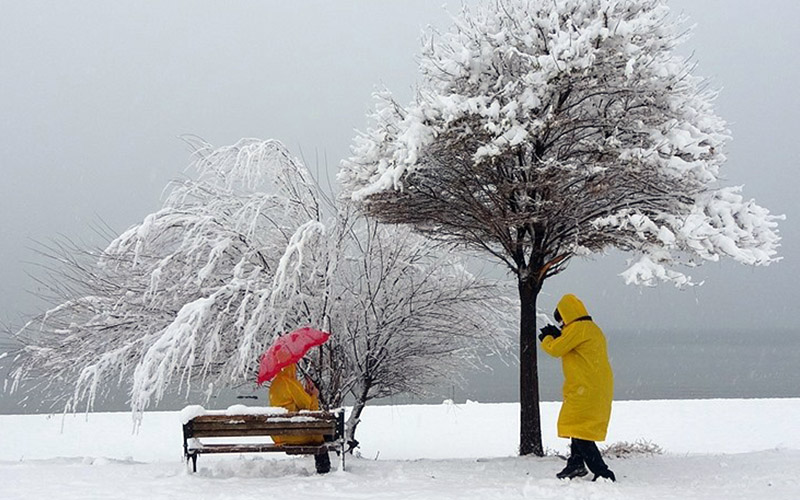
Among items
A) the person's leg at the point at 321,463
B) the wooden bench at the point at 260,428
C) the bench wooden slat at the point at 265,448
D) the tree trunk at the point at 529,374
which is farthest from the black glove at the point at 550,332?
the tree trunk at the point at 529,374

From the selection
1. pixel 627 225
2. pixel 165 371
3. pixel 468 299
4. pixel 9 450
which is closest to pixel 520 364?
pixel 468 299

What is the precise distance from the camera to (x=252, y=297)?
10.9 meters

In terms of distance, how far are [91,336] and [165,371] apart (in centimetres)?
247

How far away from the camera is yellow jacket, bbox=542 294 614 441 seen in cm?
795

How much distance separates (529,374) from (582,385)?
3.34 metres

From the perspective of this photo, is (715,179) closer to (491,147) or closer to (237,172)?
(491,147)

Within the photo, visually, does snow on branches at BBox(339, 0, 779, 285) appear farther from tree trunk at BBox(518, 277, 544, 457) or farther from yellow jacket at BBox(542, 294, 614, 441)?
yellow jacket at BBox(542, 294, 614, 441)

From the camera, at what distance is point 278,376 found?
9367mm

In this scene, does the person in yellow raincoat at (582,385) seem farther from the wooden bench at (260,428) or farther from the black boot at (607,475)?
the wooden bench at (260,428)

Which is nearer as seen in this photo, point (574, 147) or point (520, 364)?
point (574, 147)

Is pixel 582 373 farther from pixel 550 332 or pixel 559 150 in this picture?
pixel 559 150

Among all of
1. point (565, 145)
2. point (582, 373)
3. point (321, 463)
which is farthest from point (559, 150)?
point (321, 463)

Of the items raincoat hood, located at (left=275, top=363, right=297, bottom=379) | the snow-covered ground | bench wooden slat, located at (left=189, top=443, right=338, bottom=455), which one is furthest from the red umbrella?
the snow-covered ground

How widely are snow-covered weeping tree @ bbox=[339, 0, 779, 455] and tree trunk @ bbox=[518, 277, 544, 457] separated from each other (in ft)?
0.06
